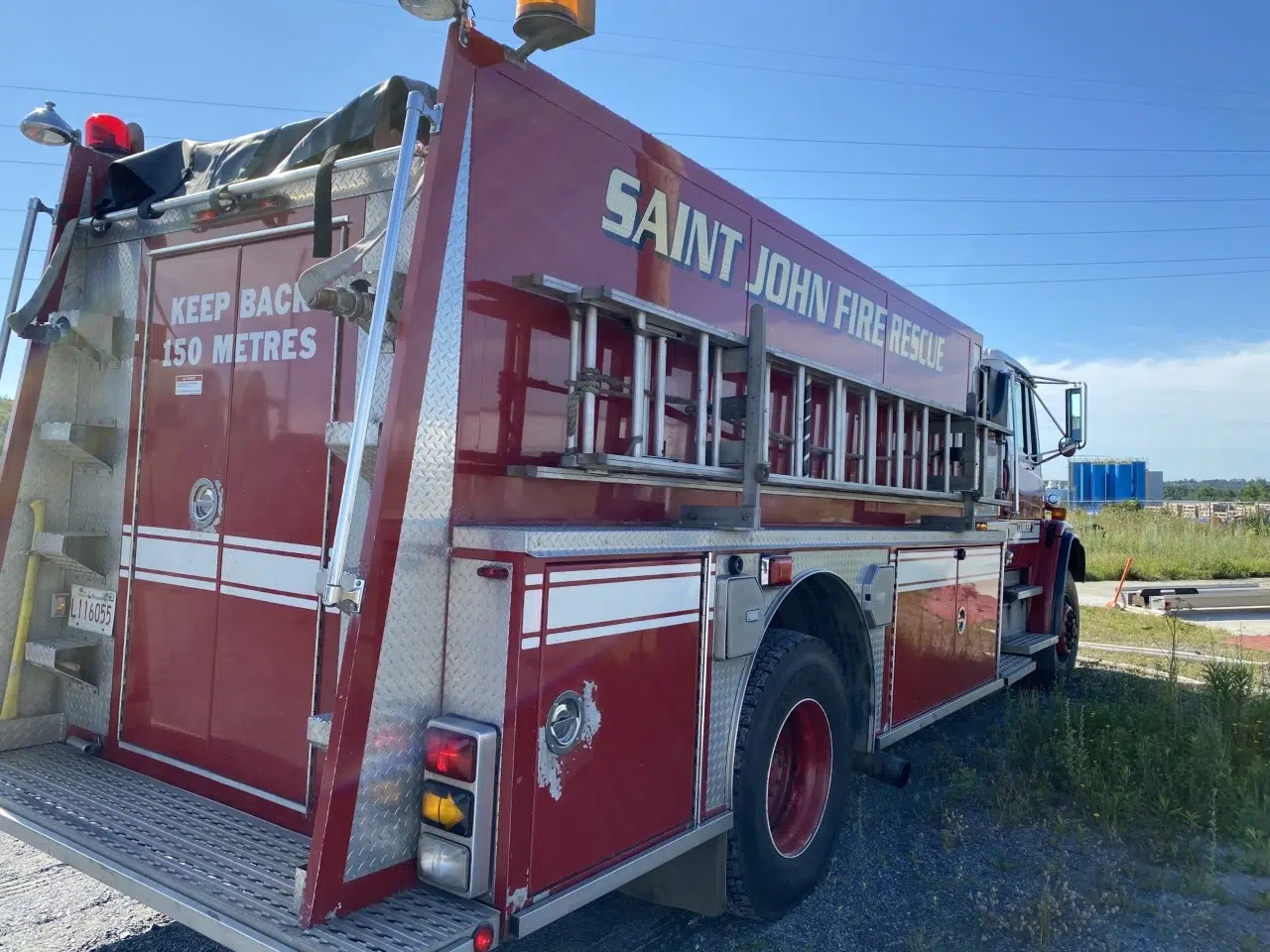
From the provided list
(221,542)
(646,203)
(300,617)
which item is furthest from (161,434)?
(646,203)

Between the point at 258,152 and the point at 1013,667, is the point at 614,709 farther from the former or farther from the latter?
the point at 1013,667

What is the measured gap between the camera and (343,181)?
9.86 ft

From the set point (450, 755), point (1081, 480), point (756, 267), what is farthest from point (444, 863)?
point (1081, 480)

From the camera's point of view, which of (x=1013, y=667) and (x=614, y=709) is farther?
(x=1013, y=667)

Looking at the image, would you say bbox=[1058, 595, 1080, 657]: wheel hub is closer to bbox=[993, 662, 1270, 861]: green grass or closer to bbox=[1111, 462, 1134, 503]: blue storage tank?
bbox=[993, 662, 1270, 861]: green grass

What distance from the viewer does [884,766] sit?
14.3 ft

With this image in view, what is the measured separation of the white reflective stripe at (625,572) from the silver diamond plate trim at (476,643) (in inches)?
6.8

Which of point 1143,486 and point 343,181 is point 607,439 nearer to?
point 343,181

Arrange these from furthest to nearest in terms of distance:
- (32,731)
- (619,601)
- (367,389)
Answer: (32,731) < (619,601) < (367,389)

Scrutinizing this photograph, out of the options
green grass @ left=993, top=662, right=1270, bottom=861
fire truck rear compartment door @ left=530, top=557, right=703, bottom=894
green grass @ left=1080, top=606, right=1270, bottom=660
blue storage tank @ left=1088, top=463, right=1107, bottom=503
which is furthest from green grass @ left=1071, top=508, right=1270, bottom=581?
fire truck rear compartment door @ left=530, top=557, right=703, bottom=894

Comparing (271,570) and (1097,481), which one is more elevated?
(1097,481)

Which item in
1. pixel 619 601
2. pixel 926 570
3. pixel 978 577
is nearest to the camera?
pixel 619 601

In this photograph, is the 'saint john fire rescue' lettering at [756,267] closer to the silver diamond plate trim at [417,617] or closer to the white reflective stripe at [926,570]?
the silver diamond plate trim at [417,617]

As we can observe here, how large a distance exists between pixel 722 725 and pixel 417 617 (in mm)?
1332
